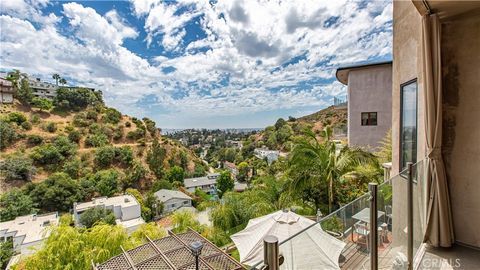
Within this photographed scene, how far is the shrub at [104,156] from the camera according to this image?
34781 millimetres

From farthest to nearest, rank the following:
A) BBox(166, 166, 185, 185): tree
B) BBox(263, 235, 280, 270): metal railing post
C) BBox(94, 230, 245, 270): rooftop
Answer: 1. BBox(166, 166, 185, 185): tree
2. BBox(94, 230, 245, 270): rooftop
3. BBox(263, 235, 280, 270): metal railing post

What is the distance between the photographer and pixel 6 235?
58.7 feet

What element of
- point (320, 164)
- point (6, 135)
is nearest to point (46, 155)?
point (6, 135)

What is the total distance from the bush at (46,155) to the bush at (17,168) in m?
1.51

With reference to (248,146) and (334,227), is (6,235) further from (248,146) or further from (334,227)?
(248,146)

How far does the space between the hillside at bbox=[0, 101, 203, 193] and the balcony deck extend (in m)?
37.2

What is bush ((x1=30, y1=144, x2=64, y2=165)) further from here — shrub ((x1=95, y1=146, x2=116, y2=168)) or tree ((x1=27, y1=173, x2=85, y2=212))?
tree ((x1=27, y1=173, x2=85, y2=212))

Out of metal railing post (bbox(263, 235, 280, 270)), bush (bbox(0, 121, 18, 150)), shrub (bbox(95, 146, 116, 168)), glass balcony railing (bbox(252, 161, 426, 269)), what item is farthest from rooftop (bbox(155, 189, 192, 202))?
metal railing post (bbox(263, 235, 280, 270))

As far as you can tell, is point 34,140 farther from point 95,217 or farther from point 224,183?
point 224,183

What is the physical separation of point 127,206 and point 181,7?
2019cm

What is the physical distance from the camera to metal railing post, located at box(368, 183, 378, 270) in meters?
1.76

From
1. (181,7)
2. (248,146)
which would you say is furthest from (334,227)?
(248,146)

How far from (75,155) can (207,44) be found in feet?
A: 91.2

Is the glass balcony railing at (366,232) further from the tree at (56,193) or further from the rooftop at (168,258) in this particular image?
the tree at (56,193)
